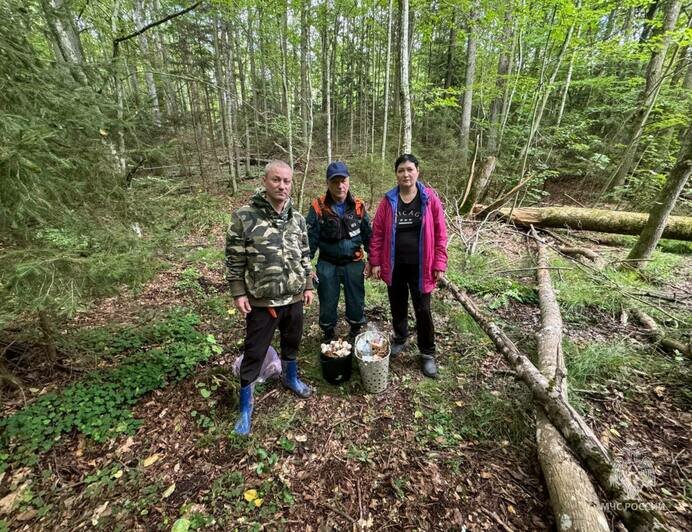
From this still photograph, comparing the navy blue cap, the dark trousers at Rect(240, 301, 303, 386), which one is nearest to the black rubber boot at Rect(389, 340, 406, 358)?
the dark trousers at Rect(240, 301, 303, 386)

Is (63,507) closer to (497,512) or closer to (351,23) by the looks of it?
(497,512)

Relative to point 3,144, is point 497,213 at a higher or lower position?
lower

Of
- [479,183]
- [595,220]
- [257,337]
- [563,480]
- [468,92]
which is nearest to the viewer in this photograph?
[563,480]

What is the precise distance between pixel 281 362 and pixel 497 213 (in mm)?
7784

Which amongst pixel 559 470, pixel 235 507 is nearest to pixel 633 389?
pixel 559 470

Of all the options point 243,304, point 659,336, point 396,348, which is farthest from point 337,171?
point 659,336

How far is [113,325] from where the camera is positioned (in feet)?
13.0

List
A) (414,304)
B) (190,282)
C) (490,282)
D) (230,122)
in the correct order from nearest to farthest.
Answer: (414,304), (490,282), (190,282), (230,122)

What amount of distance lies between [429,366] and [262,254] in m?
2.26

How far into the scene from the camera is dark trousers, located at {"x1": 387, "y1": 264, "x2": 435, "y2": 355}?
3.25 m

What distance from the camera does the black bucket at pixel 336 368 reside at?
3.13 m

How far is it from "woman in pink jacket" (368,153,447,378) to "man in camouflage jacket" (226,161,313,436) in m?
0.93

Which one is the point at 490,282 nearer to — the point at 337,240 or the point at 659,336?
→ the point at 659,336

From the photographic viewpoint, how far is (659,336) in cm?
364
